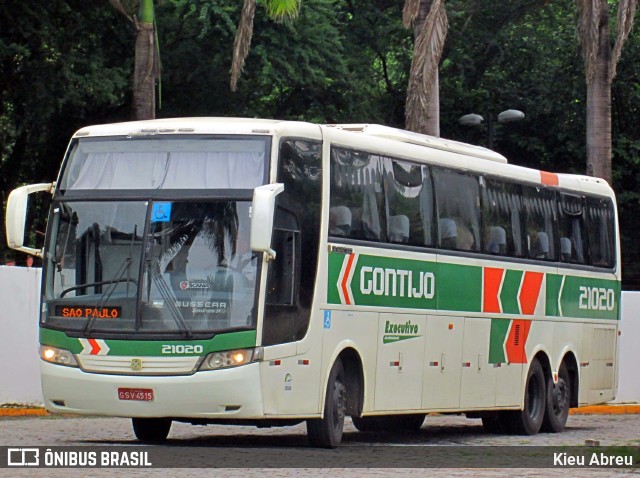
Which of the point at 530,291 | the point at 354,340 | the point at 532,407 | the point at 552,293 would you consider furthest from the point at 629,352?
the point at 354,340

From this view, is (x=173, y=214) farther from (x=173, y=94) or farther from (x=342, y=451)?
(x=173, y=94)

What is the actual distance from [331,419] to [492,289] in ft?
15.4

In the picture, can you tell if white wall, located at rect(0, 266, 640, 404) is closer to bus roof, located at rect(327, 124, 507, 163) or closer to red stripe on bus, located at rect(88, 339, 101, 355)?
bus roof, located at rect(327, 124, 507, 163)

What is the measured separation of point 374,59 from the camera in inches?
1850

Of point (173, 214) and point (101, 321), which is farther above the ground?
point (173, 214)

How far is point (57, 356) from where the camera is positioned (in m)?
15.0

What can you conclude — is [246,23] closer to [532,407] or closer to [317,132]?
[532,407]

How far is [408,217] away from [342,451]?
3.27 metres

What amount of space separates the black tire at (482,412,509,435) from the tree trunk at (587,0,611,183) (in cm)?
1109

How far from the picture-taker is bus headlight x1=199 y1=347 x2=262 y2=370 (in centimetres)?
1445

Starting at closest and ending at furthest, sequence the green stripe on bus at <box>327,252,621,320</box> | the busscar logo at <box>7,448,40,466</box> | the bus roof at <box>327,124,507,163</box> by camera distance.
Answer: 1. the busscar logo at <box>7,448,40,466</box>
2. the green stripe on bus at <box>327,252,621,320</box>
3. the bus roof at <box>327,124,507,163</box>

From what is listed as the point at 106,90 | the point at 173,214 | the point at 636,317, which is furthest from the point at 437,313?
the point at 106,90

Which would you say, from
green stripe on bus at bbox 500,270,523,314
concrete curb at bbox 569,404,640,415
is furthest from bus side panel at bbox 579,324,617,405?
concrete curb at bbox 569,404,640,415

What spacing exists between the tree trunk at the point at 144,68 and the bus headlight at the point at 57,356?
440 inches
